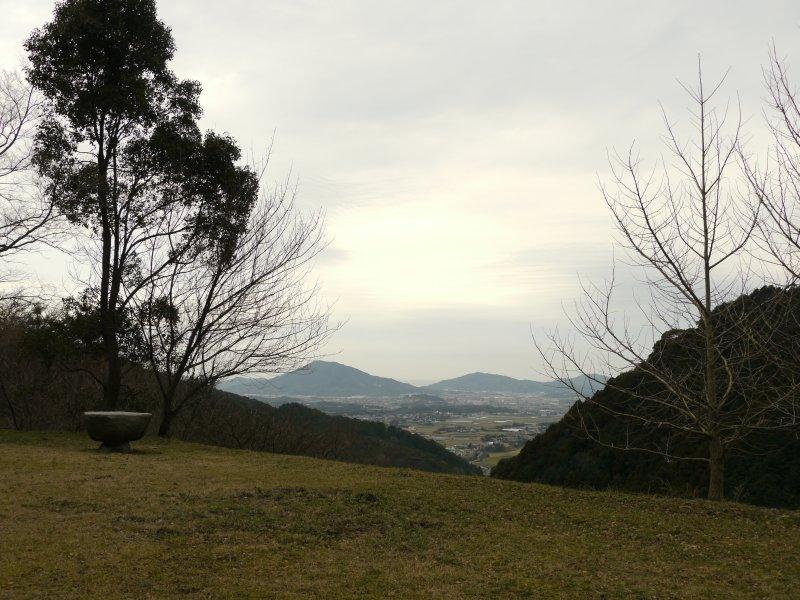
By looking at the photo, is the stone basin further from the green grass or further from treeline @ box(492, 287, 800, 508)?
treeline @ box(492, 287, 800, 508)

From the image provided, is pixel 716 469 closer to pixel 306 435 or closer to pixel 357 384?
pixel 306 435

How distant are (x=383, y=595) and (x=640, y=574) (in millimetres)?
2414

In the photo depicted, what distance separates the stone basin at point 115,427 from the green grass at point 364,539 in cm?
202

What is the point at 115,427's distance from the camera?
12875 mm

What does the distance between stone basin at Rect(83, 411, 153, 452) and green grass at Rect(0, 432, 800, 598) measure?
2.02 m

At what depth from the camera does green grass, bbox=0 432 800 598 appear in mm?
5523

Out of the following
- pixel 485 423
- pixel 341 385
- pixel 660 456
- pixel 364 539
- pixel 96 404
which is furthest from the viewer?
pixel 341 385

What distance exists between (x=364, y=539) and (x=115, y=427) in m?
7.86

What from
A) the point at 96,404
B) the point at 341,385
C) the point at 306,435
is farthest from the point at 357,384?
the point at 96,404

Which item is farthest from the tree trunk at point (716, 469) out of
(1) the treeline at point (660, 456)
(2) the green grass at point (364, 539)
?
(1) the treeline at point (660, 456)

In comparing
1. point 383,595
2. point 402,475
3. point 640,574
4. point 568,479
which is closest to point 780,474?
point 568,479

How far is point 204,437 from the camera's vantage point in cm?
2723

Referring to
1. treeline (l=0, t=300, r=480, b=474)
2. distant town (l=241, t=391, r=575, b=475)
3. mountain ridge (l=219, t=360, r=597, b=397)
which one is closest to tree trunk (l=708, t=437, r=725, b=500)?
distant town (l=241, t=391, r=575, b=475)

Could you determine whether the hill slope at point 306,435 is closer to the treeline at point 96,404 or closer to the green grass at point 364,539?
the treeline at point 96,404
